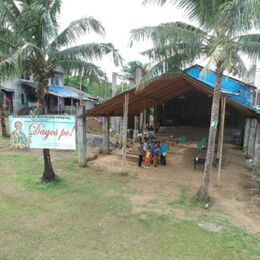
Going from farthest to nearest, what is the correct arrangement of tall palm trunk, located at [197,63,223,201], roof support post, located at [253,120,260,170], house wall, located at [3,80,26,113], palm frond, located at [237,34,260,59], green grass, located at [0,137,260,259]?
house wall, located at [3,80,26,113] → roof support post, located at [253,120,260,170] → tall palm trunk, located at [197,63,223,201] → palm frond, located at [237,34,260,59] → green grass, located at [0,137,260,259]

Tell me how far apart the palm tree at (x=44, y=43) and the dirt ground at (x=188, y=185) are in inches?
176

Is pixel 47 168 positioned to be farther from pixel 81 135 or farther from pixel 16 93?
pixel 16 93

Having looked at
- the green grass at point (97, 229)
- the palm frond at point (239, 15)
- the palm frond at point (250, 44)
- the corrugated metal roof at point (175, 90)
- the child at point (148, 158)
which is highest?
the palm frond at point (239, 15)

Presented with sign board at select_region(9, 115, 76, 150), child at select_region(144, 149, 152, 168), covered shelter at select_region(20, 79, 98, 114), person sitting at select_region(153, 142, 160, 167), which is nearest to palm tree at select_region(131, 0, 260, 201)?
sign board at select_region(9, 115, 76, 150)

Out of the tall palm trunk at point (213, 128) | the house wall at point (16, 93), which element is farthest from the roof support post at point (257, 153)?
the house wall at point (16, 93)

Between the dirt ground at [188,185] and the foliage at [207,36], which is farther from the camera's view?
the dirt ground at [188,185]

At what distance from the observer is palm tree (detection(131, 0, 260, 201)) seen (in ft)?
21.9

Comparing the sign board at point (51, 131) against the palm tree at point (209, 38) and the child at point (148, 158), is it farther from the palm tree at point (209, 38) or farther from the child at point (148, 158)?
the child at point (148, 158)

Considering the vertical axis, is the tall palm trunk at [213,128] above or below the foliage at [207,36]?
below

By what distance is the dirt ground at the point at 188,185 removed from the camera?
8.12 meters

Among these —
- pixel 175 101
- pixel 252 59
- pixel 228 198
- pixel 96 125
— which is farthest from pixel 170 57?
pixel 96 125

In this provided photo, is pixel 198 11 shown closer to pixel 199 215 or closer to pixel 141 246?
pixel 199 215

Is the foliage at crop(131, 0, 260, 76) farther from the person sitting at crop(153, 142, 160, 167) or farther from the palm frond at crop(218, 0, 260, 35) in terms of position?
the person sitting at crop(153, 142, 160, 167)

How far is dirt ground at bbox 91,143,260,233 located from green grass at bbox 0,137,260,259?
427 mm
